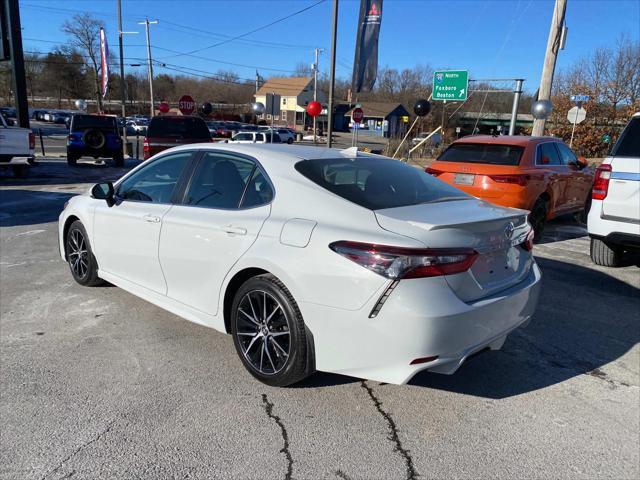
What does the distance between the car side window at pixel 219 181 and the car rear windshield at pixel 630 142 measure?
15.0 ft

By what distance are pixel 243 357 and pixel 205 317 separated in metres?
0.44

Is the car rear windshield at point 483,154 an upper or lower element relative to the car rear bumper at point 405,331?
upper

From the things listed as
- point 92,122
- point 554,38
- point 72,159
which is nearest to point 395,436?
point 554,38

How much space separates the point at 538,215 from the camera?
779 centimetres

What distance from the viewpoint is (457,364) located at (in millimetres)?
2764

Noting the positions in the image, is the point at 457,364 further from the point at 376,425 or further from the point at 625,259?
the point at 625,259

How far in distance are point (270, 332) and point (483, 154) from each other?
18.6 feet

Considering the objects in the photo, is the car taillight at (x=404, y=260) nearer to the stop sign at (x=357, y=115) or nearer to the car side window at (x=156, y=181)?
the car side window at (x=156, y=181)

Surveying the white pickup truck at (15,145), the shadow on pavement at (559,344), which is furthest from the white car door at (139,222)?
the white pickup truck at (15,145)

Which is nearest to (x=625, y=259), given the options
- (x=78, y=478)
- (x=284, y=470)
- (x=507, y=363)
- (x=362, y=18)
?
(x=507, y=363)

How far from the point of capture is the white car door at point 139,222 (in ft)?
12.9

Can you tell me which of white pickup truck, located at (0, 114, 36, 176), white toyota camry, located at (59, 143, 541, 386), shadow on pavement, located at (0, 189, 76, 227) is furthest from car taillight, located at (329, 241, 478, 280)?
white pickup truck, located at (0, 114, 36, 176)

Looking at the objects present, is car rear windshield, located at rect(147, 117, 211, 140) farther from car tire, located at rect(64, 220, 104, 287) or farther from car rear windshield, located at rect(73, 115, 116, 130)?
car tire, located at rect(64, 220, 104, 287)

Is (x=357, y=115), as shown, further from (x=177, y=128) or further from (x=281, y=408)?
(x=281, y=408)
